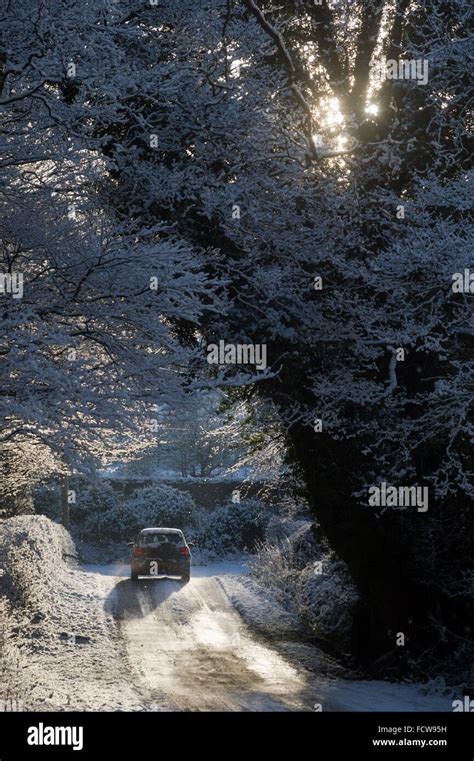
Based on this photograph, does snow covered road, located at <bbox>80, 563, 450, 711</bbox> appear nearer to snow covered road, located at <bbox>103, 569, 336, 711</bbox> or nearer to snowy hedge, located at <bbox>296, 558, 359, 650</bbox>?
snow covered road, located at <bbox>103, 569, 336, 711</bbox>

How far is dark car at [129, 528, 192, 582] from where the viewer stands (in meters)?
23.9

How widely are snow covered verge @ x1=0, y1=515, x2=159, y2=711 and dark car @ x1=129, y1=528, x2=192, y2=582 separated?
1132mm

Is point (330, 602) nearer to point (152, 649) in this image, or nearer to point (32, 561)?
point (152, 649)

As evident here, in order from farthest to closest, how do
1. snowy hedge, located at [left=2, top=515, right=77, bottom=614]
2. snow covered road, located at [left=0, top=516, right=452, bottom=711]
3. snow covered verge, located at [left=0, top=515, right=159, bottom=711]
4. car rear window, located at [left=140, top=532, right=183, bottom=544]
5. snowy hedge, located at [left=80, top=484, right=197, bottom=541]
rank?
1. snowy hedge, located at [left=80, top=484, right=197, bottom=541]
2. car rear window, located at [left=140, top=532, right=183, bottom=544]
3. snowy hedge, located at [left=2, top=515, right=77, bottom=614]
4. snow covered road, located at [left=0, top=516, right=452, bottom=711]
5. snow covered verge, located at [left=0, top=515, right=159, bottom=711]

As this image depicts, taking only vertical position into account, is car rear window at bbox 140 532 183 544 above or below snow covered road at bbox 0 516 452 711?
above

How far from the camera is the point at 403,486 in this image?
1325cm

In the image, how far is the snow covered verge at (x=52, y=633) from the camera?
34.1 feet

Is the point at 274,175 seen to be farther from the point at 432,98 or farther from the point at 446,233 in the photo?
the point at 446,233

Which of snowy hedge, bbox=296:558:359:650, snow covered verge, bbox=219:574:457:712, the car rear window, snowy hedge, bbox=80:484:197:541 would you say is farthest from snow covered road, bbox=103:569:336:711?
snowy hedge, bbox=80:484:197:541

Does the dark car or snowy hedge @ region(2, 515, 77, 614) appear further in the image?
the dark car

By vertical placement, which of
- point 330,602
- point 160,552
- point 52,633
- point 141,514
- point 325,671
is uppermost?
point 141,514

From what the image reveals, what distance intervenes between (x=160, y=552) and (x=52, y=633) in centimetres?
848

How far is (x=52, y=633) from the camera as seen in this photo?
51.3ft

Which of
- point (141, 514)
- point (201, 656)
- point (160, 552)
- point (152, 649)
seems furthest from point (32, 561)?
point (141, 514)
